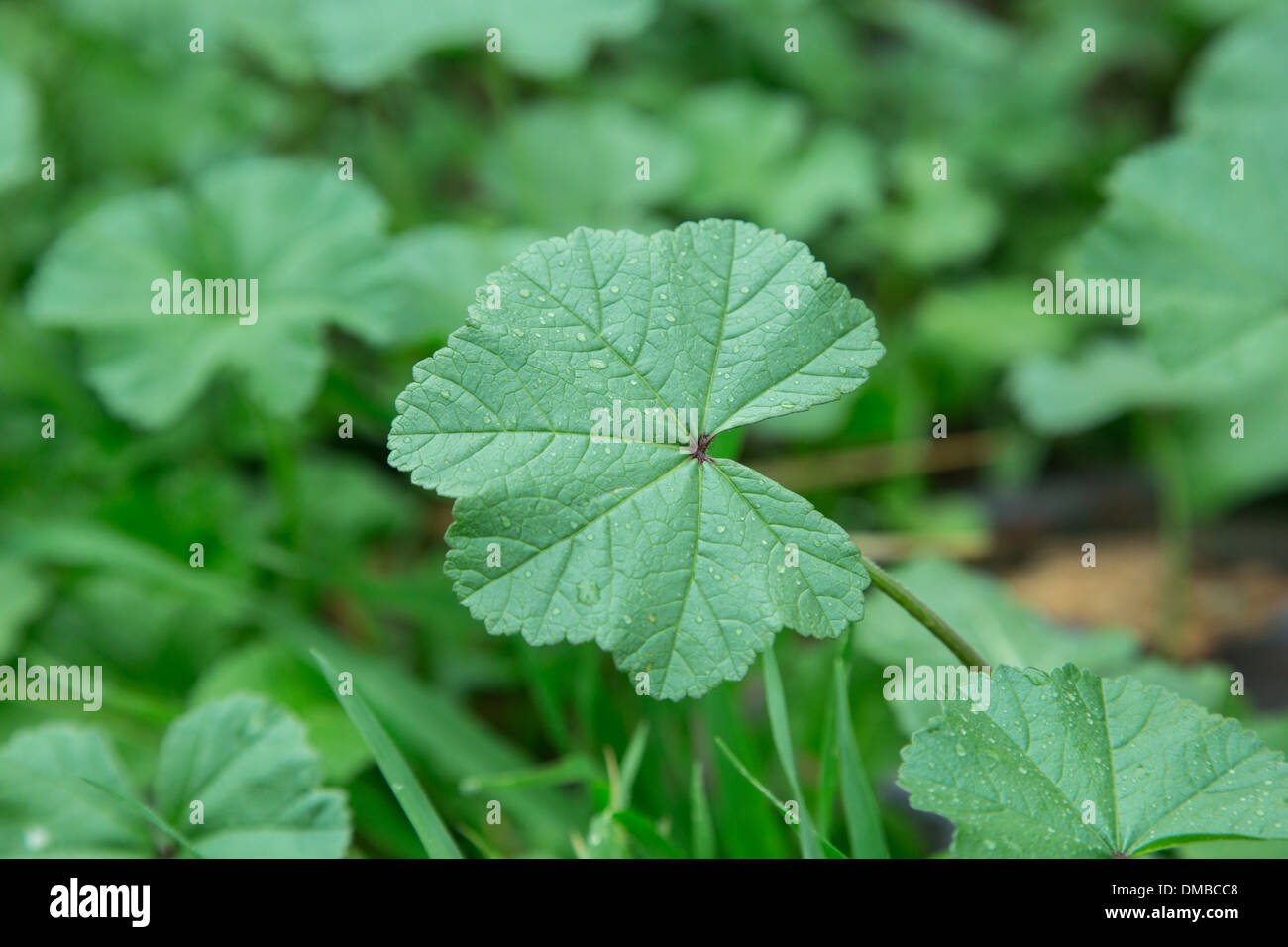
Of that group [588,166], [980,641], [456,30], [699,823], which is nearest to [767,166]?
[588,166]

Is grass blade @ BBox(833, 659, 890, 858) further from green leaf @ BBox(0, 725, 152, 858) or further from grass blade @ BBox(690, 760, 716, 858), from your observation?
green leaf @ BBox(0, 725, 152, 858)

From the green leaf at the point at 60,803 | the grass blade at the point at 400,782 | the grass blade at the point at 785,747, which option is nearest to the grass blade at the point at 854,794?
the grass blade at the point at 785,747

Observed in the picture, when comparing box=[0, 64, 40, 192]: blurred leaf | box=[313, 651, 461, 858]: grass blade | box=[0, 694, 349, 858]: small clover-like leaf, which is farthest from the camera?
box=[0, 64, 40, 192]: blurred leaf

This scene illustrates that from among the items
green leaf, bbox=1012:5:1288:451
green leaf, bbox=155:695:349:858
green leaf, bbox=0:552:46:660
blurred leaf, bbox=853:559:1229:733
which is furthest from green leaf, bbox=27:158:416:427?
green leaf, bbox=1012:5:1288:451

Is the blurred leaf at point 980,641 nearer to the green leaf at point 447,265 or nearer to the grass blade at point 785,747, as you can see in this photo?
the grass blade at point 785,747
